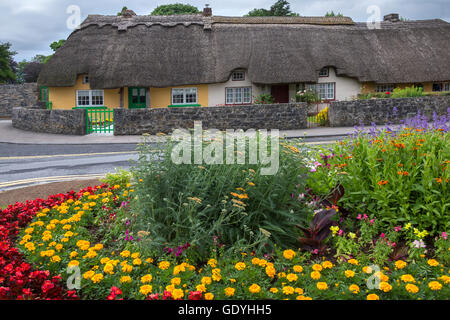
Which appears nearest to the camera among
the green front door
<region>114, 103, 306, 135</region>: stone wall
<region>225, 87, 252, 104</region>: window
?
<region>114, 103, 306, 135</region>: stone wall

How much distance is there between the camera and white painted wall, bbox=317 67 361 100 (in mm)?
27766

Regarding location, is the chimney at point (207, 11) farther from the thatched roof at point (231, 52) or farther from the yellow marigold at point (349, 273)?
the yellow marigold at point (349, 273)

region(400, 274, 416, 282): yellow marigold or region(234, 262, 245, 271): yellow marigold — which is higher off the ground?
region(234, 262, 245, 271): yellow marigold

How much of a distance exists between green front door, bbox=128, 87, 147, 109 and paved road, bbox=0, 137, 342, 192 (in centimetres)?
1109

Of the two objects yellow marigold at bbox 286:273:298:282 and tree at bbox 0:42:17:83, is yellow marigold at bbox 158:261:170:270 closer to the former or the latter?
yellow marigold at bbox 286:273:298:282

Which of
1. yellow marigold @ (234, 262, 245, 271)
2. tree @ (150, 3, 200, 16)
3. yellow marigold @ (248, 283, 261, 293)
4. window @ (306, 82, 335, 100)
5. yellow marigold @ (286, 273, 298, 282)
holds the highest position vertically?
tree @ (150, 3, 200, 16)

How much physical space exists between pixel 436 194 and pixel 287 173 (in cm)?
155

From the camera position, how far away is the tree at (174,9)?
5197cm

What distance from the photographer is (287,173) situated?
428 centimetres

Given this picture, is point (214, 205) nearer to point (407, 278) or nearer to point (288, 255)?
point (288, 255)

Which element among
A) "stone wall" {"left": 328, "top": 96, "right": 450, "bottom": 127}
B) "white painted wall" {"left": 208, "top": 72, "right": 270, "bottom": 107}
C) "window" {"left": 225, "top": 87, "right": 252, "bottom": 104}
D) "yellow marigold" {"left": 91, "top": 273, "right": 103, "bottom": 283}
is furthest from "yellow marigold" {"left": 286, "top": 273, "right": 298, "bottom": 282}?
"window" {"left": 225, "top": 87, "right": 252, "bottom": 104}

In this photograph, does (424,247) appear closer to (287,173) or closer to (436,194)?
(436,194)

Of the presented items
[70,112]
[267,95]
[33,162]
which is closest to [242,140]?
[33,162]

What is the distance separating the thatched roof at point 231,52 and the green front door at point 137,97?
6.30 ft
